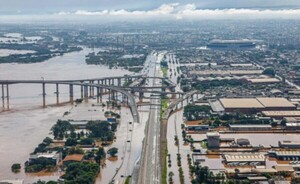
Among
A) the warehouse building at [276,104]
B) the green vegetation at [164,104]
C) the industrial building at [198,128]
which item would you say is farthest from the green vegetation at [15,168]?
the warehouse building at [276,104]

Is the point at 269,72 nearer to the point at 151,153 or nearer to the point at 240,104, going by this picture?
the point at 240,104

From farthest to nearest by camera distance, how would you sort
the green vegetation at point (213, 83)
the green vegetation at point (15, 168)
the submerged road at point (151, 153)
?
the green vegetation at point (213, 83) → the green vegetation at point (15, 168) → the submerged road at point (151, 153)

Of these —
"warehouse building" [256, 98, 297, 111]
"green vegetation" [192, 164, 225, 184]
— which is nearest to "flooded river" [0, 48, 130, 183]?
"green vegetation" [192, 164, 225, 184]

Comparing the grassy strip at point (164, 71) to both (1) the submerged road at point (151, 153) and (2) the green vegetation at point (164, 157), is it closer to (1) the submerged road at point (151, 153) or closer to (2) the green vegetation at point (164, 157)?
(1) the submerged road at point (151, 153)

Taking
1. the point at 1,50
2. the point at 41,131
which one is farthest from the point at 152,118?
the point at 1,50

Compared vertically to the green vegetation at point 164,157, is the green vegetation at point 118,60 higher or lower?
higher

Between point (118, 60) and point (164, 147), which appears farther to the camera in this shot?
point (118, 60)

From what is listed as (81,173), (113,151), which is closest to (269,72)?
(113,151)
